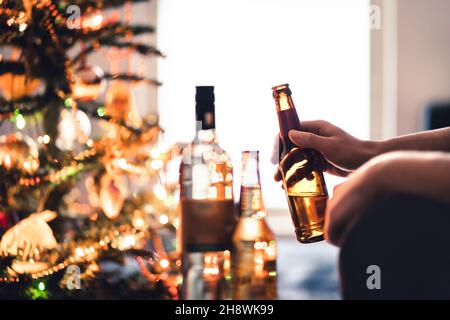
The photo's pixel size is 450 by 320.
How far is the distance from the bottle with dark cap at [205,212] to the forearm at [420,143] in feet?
0.92

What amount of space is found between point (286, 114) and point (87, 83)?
0.67 m

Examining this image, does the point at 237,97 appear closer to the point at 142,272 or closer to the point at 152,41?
the point at 152,41

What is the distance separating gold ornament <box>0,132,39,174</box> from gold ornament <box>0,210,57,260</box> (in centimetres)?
13

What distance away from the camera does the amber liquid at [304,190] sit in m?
0.85

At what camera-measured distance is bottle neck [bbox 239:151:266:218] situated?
2.45 ft

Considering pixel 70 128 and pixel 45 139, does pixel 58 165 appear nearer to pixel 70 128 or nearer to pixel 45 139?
pixel 45 139

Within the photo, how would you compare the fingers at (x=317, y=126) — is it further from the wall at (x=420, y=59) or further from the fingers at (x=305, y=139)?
the wall at (x=420, y=59)

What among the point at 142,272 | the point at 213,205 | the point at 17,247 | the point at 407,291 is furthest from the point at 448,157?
the point at 142,272

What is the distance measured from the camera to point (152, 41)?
2990 millimetres

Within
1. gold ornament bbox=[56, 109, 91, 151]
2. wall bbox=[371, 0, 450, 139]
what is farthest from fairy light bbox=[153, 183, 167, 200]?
wall bbox=[371, 0, 450, 139]

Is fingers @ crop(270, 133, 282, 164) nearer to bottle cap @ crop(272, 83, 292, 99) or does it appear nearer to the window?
bottle cap @ crop(272, 83, 292, 99)

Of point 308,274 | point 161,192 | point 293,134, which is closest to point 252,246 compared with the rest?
point 293,134

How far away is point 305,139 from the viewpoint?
832mm

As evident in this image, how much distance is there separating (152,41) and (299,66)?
0.80m
